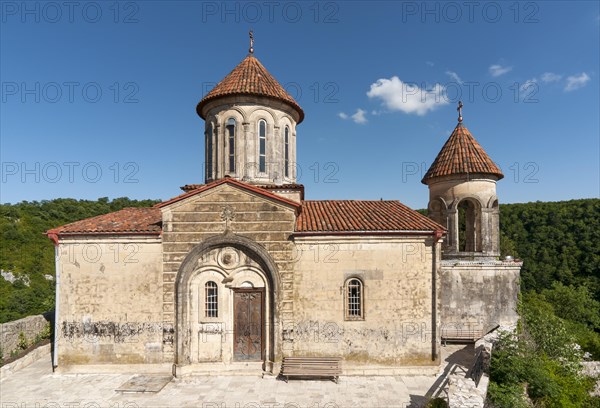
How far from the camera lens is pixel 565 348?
35.9 feet

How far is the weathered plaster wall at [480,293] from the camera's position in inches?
486

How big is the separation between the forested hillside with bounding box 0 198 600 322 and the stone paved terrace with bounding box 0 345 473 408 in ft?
60.2

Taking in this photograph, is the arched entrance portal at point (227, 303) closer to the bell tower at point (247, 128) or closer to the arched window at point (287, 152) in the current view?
the bell tower at point (247, 128)

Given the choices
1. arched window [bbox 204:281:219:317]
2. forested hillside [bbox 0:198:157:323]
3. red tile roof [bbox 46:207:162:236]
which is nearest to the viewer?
red tile roof [bbox 46:207:162:236]

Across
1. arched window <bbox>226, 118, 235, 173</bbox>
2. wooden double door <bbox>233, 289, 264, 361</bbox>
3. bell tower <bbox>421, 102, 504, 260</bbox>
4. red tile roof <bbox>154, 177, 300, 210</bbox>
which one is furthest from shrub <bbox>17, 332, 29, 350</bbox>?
bell tower <bbox>421, 102, 504, 260</bbox>

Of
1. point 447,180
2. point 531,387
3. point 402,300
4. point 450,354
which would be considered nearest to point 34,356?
point 402,300

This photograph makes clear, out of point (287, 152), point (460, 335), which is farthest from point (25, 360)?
point (460, 335)

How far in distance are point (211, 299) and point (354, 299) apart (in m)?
4.73

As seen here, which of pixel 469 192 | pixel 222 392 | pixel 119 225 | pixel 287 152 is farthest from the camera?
pixel 287 152

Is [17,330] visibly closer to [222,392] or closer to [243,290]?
[222,392]

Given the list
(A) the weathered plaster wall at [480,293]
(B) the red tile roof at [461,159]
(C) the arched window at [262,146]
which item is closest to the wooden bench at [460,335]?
(A) the weathered plaster wall at [480,293]

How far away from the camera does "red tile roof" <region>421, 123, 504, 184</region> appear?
13.0 metres

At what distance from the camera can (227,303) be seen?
1065 cm

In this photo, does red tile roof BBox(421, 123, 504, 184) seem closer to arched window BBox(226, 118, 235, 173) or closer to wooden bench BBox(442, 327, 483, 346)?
wooden bench BBox(442, 327, 483, 346)
